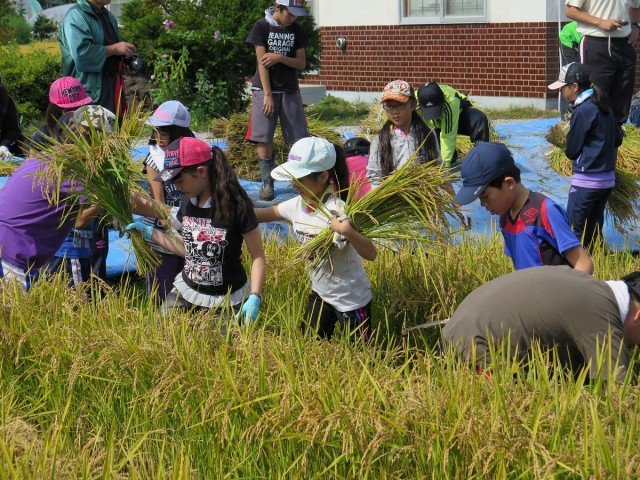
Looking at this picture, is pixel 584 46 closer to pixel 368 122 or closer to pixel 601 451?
pixel 368 122

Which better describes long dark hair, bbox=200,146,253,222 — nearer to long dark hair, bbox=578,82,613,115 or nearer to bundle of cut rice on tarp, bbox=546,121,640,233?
long dark hair, bbox=578,82,613,115

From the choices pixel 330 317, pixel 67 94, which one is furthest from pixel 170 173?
pixel 67 94

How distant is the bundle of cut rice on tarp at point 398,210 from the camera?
4.18 meters

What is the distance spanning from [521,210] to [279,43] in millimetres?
4139

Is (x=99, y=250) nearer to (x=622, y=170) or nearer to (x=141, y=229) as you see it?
(x=141, y=229)

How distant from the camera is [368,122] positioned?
9.81 metres

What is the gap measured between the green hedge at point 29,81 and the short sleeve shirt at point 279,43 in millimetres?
5647

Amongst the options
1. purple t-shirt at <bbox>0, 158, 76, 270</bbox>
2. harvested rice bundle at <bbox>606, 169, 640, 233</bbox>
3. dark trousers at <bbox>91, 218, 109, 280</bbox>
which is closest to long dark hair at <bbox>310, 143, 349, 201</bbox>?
purple t-shirt at <bbox>0, 158, 76, 270</bbox>

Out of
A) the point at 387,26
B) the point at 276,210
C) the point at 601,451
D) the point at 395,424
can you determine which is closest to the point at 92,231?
the point at 276,210

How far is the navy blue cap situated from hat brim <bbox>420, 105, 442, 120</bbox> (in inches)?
137

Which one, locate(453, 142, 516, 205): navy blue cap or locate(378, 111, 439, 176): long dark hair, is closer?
locate(453, 142, 516, 205): navy blue cap

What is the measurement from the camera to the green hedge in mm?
12688

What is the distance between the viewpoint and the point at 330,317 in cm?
440

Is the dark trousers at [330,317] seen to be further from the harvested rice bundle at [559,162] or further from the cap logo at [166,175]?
the harvested rice bundle at [559,162]
